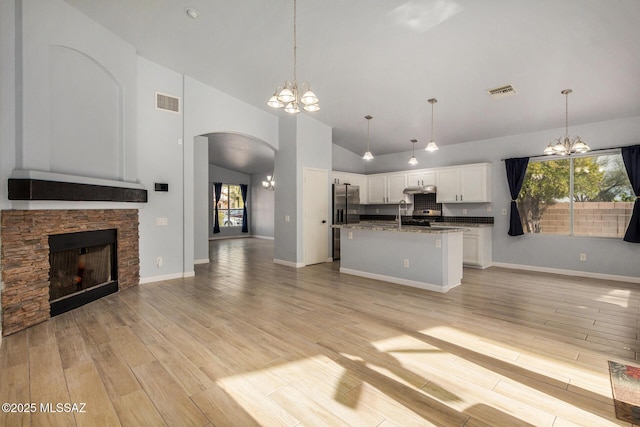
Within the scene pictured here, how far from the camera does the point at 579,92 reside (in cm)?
458

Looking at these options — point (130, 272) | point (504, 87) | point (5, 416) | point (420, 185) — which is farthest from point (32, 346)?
point (420, 185)

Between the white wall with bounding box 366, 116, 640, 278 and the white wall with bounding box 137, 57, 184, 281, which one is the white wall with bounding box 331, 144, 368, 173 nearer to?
the white wall with bounding box 366, 116, 640, 278

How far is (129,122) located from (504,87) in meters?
5.78

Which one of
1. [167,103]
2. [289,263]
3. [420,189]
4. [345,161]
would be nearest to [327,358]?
[289,263]

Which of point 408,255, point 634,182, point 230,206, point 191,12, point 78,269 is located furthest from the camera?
point 230,206

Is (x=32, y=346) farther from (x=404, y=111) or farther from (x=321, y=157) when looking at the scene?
(x=404, y=111)

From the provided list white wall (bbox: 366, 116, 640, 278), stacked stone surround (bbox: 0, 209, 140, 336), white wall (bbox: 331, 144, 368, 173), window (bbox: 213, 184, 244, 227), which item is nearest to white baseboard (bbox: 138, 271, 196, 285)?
stacked stone surround (bbox: 0, 209, 140, 336)

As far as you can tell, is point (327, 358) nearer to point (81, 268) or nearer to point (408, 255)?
point (408, 255)

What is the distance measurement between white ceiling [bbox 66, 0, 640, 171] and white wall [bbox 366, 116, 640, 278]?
322 millimetres

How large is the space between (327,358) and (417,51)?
13.0 ft

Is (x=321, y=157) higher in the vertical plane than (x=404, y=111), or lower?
lower

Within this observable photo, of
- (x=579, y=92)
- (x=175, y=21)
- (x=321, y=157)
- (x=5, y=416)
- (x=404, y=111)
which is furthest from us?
(x=321, y=157)

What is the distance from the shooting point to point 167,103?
207 inches

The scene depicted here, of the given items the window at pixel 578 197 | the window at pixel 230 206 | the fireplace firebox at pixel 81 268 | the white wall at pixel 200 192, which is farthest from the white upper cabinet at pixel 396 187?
the window at pixel 230 206
